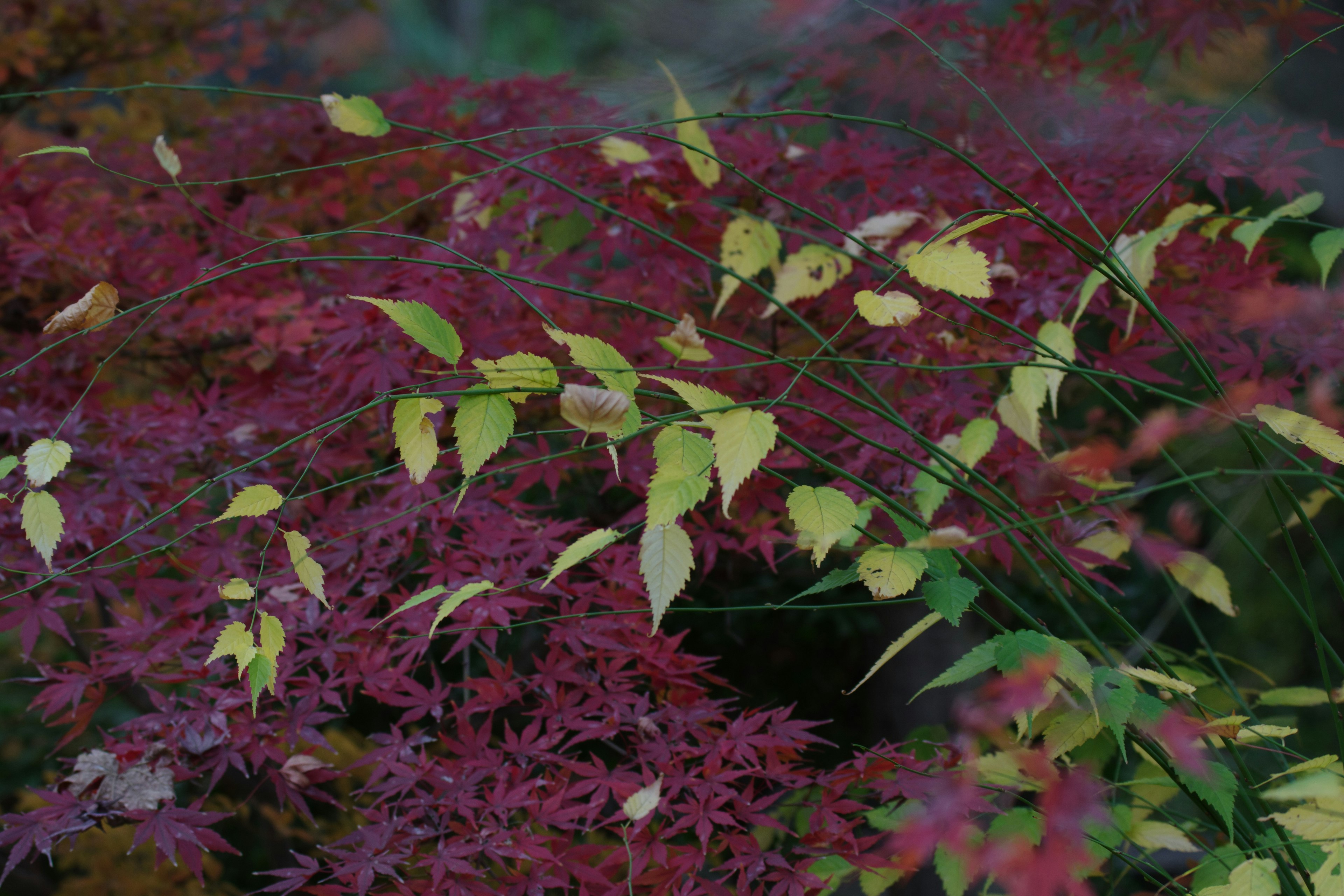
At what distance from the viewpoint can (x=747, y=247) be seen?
1.33m

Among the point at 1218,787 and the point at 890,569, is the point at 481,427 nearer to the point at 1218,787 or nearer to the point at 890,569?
the point at 890,569

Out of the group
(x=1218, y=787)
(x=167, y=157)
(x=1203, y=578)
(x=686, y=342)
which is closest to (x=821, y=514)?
(x=686, y=342)

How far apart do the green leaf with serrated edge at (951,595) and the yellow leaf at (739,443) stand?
9.3 inches

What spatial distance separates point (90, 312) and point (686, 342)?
576 millimetres

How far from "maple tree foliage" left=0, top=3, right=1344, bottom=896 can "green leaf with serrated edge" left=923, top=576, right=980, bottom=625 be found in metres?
0.03

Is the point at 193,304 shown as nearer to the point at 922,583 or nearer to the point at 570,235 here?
the point at 570,235

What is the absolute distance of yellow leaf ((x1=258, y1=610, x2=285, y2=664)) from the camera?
77cm

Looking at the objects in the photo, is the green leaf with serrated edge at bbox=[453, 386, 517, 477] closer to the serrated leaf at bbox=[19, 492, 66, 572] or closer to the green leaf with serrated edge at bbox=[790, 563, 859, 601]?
the green leaf with serrated edge at bbox=[790, 563, 859, 601]

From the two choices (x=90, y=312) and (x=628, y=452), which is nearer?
(x=90, y=312)

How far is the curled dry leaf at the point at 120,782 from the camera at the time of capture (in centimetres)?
94

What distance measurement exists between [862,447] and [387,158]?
1.28 metres

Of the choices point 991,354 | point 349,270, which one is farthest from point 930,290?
point 349,270

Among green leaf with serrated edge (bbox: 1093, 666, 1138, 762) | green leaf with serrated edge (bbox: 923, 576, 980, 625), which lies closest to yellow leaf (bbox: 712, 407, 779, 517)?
green leaf with serrated edge (bbox: 923, 576, 980, 625)

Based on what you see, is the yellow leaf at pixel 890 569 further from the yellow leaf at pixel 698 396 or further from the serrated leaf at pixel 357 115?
the serrated leaf at pixel 357 115
